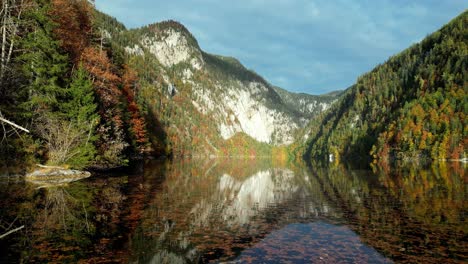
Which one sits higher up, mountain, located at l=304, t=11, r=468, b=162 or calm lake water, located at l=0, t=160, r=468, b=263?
mountain, located at l=304, t=11, r=468, b=162

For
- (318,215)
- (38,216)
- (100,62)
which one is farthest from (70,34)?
(318,215)

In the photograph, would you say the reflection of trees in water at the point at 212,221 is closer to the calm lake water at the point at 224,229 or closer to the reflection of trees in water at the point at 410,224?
the calm lake water at the point at 224,229

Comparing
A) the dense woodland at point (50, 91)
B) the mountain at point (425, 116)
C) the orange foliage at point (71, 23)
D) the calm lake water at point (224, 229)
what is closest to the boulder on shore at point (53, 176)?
the dense woodland at point (50, 91)

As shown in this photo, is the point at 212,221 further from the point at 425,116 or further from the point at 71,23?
the point at 425,116

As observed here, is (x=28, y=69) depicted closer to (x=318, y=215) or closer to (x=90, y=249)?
(x=90, y=249)

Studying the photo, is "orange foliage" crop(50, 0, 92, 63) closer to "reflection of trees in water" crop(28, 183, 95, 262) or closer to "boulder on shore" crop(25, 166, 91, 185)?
"boulder on shore" crop(25, 166, 91, 185)

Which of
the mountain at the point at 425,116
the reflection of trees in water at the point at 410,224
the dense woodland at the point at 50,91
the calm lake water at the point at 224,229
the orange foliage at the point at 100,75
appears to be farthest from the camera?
the mountain at the point at 425,116

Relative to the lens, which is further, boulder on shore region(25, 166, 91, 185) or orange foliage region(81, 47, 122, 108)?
orange foliage region(81, 47, 122, 108)

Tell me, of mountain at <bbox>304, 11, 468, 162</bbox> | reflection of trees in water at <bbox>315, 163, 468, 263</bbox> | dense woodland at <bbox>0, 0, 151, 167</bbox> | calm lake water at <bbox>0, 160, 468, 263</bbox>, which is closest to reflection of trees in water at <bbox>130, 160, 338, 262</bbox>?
calm lake water at <bbox>0, 160, 468, 263</bbox>

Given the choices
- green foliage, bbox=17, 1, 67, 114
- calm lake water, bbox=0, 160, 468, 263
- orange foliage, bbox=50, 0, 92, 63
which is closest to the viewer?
calm lake water, bbox=0, 160, 468, 263

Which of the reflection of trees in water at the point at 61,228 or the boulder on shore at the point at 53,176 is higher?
the boulder on shore at the point at 53,176

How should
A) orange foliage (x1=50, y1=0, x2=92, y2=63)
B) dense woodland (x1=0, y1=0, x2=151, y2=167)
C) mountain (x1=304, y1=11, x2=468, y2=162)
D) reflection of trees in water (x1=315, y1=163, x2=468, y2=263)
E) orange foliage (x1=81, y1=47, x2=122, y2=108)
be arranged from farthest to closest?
mountain (x1=304, y1=11, x2=468, y2=162) → orange foliage (x1=81, y1=47, x2=122, y2=108) → orange foliage (x1=50, y1=0, x2=92, y2=63) → dense woodland (x1=0, y1=0, x2=151, y2=167) → reflection of trees in water (x1=315, y1=163, x2=468, y2=263)

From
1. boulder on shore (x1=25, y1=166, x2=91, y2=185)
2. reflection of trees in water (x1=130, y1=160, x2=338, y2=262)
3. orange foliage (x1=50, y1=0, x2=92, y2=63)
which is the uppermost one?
orange foliage (x1=50, y1=0, x2=92, y2=63)

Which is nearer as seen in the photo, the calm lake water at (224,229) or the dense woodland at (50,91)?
the calm lake water at (224,229)
